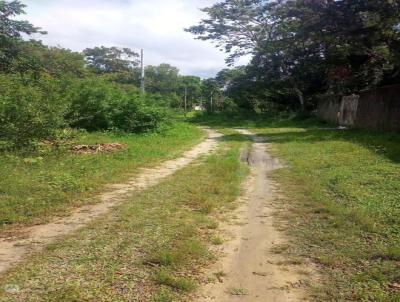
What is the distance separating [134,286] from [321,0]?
18.2 m

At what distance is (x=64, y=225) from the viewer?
6309 millimetres

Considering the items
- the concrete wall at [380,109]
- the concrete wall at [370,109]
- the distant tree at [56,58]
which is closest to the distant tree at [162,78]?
the distant tree at [56,58]

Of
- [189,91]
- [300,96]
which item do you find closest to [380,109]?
[300,96]

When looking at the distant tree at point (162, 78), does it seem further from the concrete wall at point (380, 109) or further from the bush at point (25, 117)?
the bush at point (25, 117)

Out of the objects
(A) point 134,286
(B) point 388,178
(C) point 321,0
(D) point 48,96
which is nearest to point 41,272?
(A) point 134,286

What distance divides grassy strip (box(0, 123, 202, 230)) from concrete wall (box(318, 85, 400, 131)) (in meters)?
8.48

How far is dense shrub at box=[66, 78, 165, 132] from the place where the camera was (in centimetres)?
1945

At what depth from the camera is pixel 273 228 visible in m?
6.22

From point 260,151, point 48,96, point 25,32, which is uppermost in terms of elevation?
point 25,32

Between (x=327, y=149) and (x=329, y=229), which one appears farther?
(x=327, y=149)

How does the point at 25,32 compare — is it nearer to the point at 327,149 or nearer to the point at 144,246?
the point at 327,149

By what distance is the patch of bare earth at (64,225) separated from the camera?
5.18 metres

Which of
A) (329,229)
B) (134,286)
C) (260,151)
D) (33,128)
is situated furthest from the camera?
(260,151)

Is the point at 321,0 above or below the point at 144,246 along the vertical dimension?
above
